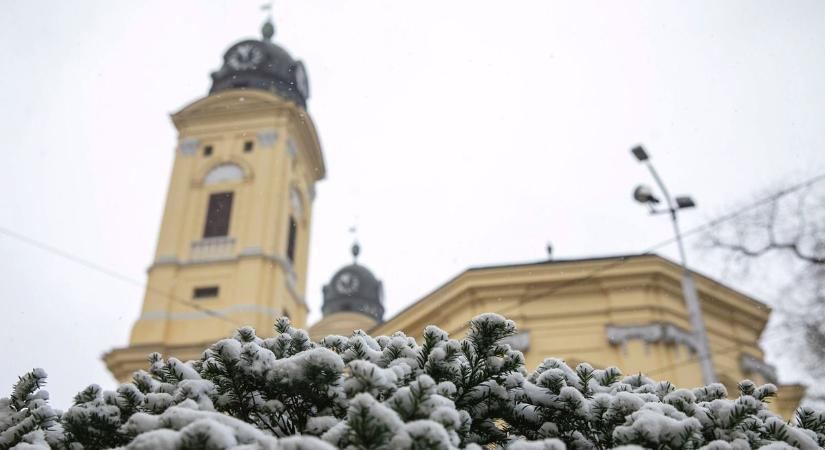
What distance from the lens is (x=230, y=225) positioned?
27562 millimetres

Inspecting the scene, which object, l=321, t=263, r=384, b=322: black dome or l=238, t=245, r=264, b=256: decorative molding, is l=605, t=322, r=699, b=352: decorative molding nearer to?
l=238, t=245, r=264, b=256: decorative molding

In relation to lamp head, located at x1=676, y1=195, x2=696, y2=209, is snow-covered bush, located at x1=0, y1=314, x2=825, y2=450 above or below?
below

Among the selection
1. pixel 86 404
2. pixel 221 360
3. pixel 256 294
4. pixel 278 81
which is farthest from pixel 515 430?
pixel 278 81

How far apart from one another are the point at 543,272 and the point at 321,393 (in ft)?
→ 50.6

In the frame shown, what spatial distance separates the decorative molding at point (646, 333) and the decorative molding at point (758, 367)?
198 centimetres

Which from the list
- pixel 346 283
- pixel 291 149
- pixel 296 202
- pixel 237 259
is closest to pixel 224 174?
pixel 291 149

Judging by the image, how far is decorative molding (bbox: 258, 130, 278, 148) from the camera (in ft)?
95.0

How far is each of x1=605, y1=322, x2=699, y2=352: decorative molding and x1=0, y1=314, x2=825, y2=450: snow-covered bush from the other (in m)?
14.1

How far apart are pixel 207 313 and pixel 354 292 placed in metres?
20.2

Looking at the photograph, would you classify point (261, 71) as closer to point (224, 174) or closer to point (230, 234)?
point (224, 174)

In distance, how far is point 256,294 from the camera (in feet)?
84.6

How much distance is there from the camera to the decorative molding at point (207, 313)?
25.6 metres

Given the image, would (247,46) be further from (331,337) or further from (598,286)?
(331,337)

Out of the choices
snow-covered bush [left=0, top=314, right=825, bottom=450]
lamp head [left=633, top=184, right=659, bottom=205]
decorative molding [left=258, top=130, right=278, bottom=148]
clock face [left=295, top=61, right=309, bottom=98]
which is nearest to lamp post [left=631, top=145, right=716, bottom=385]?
lamp head [left=633, top=184, right=659, bottom=205]
